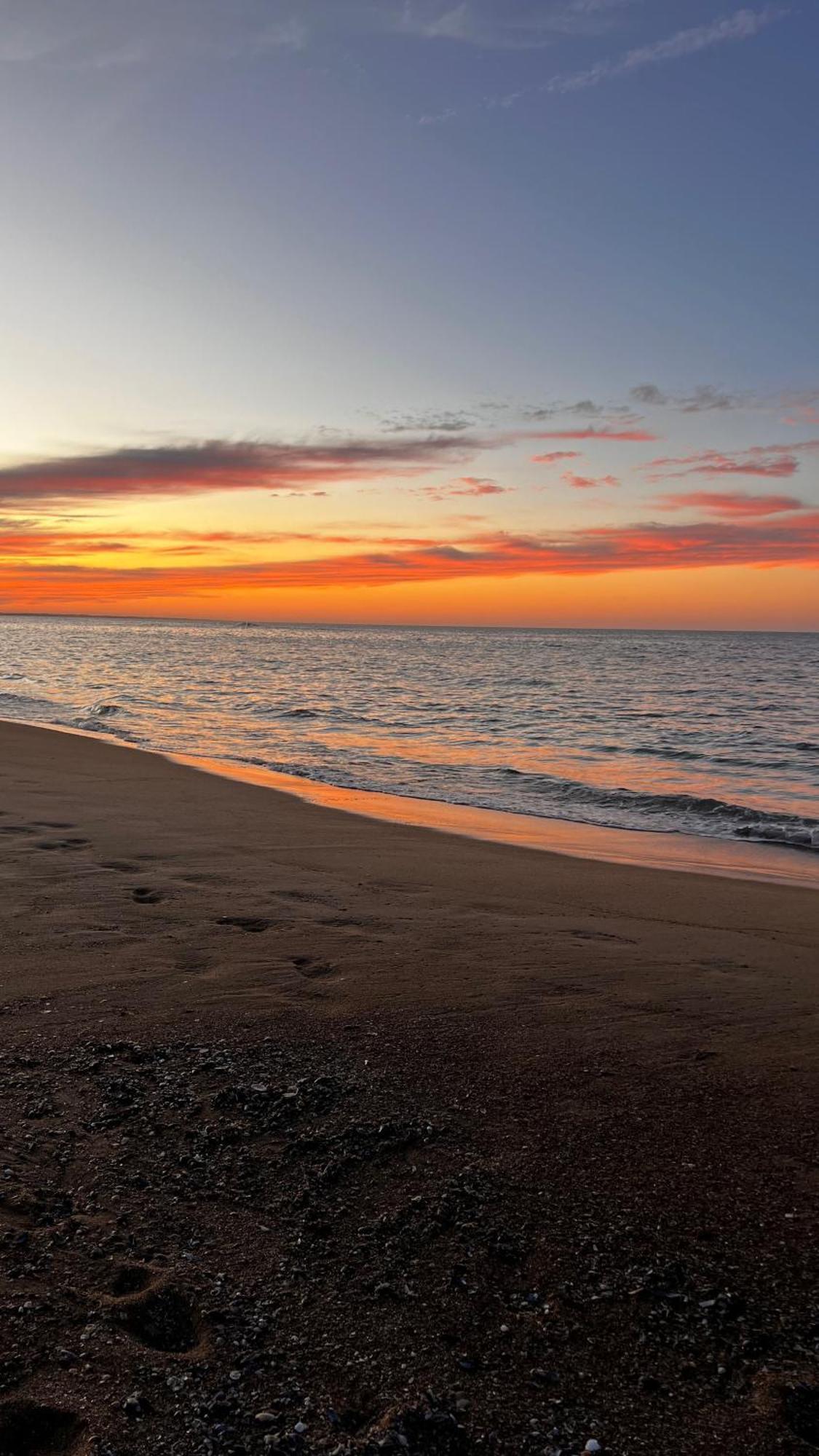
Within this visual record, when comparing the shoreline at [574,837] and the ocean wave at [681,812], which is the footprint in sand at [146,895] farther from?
the ocean wave at [681,812]

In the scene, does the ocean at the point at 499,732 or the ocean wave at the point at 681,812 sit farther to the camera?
the ocean at the point at 499,732

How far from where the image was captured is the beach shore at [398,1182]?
101 inches

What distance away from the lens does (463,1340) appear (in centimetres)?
278

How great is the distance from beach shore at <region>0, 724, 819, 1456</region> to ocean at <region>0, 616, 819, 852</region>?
27.0ft

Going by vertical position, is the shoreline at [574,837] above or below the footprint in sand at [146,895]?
below

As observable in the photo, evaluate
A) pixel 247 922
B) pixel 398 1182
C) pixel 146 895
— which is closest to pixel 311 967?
pixel 247 922

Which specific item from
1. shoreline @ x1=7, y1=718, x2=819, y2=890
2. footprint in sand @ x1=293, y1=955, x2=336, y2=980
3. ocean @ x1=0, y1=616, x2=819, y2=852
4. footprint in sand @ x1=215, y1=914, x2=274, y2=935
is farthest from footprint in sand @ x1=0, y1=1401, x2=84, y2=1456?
ocean @ x1=0, y1=616, x2=819, y2=852

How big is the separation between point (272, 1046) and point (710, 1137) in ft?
7.20

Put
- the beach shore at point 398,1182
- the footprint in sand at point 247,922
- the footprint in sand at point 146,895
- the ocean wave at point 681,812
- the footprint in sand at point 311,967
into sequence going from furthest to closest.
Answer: the ocean wave at point 681,812 → the footprint in sand at point 146,895 → the footprint in sand at point 247,922 → the footprint in sand at point 311,967 → the beach shore at point 398,1182

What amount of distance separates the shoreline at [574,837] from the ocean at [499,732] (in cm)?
49

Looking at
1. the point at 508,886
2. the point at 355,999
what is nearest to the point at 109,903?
the point at 355,999

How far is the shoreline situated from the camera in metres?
10.8

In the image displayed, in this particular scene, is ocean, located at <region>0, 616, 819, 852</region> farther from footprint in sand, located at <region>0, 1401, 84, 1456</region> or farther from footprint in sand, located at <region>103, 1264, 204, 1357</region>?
footprint in sand, located at <region>0, 1401, 84, 1456</region>

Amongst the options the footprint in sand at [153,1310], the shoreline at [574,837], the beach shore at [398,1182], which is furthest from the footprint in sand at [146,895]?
the shoreline at [574,837]
